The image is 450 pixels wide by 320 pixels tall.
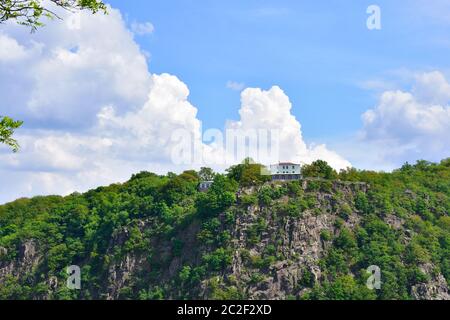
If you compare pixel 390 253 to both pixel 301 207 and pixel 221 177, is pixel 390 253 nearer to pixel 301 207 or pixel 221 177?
pixel 301 207

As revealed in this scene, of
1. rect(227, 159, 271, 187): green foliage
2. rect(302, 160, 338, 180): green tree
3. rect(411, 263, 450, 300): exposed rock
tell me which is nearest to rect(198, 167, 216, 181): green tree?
rect(227, 159, 271, 187): green foliage

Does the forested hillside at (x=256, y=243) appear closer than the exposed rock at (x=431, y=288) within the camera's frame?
No

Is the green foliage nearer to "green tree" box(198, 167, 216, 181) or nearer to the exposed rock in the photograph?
"green tree" box(198, 167, 216, 181)

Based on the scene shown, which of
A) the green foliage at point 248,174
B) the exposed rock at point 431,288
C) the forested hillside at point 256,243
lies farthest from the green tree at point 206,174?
the exposed rock at point 431,288

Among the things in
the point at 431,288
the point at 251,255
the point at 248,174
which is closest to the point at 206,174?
the point at 248,174

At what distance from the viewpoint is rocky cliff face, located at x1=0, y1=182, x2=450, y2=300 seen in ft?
343

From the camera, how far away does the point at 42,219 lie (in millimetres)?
148750

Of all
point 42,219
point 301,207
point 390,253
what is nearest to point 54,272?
point 42,219

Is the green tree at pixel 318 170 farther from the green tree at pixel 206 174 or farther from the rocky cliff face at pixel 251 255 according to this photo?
the green tree at pixel 206 174

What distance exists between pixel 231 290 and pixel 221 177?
66.6 feet

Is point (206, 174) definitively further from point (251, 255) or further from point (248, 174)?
point (251, 255)

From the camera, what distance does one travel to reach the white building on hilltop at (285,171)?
115 metres

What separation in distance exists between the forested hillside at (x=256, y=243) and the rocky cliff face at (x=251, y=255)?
169mm

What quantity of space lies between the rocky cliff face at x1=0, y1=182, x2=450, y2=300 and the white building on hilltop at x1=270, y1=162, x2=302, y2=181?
266 cm
